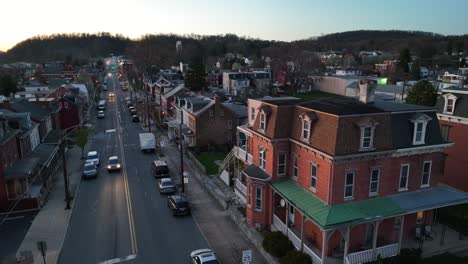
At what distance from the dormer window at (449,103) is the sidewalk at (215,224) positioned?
70.1ft

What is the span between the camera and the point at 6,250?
22.3 m

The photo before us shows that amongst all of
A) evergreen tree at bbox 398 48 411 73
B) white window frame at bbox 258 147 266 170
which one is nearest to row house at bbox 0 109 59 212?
white window frame at bbox 258 147 266 170

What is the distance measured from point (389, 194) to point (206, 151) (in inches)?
1119

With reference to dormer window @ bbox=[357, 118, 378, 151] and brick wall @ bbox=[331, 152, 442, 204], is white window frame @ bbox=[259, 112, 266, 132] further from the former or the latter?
dormer window @ bbox=[357, 118, 378, 151]

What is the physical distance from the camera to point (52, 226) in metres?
25.6

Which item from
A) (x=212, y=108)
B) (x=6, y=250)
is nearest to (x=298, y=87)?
(x=212, y=108)

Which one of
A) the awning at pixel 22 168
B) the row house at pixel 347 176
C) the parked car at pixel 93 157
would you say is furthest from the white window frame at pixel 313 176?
the parked car at pixel 93 157

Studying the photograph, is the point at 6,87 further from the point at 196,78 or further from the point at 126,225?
the point at 126,225

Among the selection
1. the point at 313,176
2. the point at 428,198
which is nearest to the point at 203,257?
the point at 313,176

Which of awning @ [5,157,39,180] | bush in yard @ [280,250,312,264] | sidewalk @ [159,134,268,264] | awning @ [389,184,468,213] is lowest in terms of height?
sidewalk @ [159,134,268,264]

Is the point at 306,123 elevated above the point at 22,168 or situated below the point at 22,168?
above

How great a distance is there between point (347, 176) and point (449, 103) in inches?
708

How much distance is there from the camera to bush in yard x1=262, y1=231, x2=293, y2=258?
811 inches

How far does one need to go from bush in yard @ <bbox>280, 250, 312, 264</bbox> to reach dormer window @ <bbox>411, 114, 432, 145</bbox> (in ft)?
32.7
